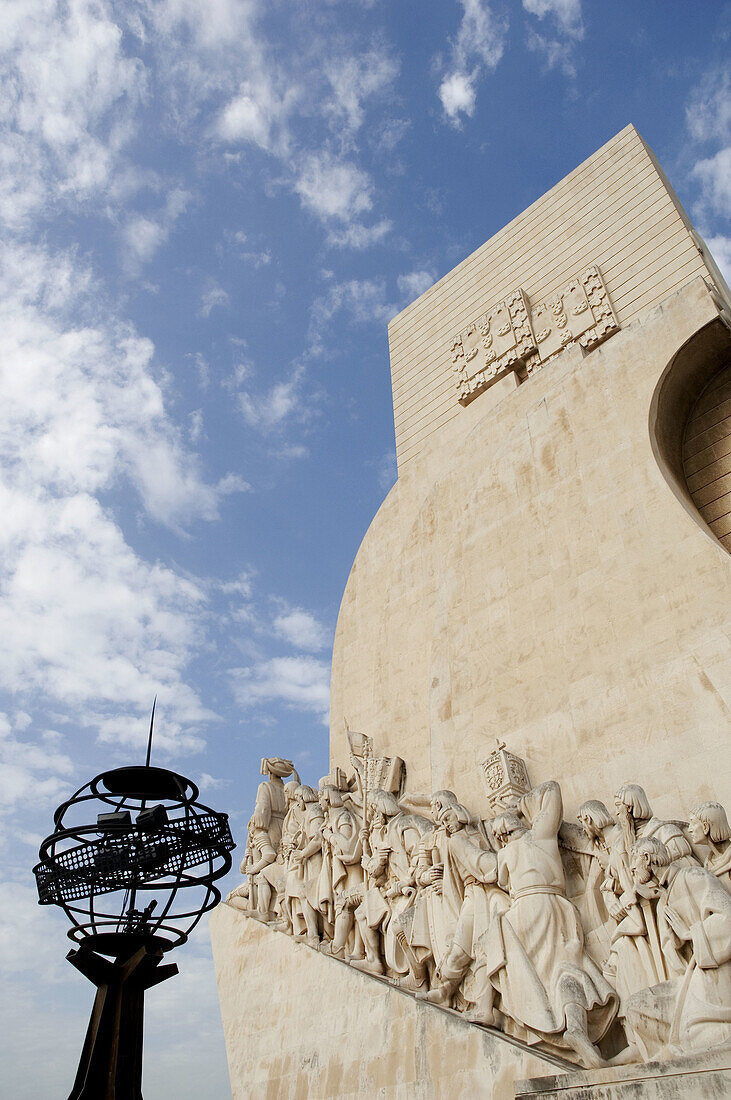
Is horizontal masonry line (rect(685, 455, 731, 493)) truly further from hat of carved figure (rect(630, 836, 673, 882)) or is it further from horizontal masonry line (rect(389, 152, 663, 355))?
hat of carved figure (rect(630, 836, 673, 882))

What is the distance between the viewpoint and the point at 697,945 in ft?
13.3

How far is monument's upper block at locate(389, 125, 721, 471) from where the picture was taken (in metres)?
8.92

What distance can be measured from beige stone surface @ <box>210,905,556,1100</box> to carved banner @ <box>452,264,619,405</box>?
6.26 metres

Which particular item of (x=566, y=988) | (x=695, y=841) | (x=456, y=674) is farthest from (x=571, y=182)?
(x=566, y=988)

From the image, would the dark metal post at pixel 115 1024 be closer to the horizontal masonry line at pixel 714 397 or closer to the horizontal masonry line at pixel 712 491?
the horizontal masonry line at pixel 712 491

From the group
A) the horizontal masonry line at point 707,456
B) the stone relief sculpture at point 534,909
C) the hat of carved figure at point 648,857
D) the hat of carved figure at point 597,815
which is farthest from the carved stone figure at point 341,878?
the horizontal masonry line at point 707,456

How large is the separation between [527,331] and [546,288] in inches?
25.6

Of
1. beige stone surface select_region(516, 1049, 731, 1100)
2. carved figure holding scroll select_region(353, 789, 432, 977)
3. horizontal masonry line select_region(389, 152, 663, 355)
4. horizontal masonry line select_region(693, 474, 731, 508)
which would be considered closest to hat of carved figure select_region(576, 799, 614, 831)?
carved figure holding scroll select_region(353, 789, 432, 977)

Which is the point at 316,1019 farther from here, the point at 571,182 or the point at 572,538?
the point at 571,182

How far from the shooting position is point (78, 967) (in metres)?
3.04

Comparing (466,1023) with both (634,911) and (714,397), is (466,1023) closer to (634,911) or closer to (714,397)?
(634,911)

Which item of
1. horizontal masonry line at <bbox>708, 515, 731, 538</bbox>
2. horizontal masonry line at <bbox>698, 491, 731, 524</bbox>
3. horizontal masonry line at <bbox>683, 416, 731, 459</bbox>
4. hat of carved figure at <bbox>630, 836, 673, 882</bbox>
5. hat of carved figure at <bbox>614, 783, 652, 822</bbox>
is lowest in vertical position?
hat of carved figure at <bbox>630, 836, 673, 882</bbox>

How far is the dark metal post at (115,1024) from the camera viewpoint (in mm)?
2885

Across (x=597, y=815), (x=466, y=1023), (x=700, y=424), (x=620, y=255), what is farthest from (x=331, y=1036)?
(x=620, y=255)
